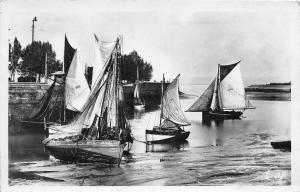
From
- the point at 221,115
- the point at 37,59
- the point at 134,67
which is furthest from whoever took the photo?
the point at 221,115

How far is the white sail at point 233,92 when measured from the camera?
2451 mm

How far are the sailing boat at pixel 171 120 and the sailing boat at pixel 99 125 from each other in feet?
0.60

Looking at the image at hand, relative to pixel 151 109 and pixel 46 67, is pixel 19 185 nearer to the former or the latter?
Result: pixel 46 67

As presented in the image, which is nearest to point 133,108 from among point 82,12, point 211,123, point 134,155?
point 134,155

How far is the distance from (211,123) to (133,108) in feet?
1.69

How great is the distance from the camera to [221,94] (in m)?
2.58

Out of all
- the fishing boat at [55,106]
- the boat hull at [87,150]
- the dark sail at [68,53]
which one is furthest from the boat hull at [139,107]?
the dark sail at [68,53]

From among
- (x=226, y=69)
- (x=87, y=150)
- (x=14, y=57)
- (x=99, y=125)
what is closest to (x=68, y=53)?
(x=14, y=57)

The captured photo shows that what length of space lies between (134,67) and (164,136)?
493 millimetres

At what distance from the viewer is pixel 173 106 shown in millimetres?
2516

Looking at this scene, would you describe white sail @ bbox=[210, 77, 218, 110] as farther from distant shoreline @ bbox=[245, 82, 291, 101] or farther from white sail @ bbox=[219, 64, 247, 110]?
distant shoreline @ bbox=[245, 82, 291, 101]

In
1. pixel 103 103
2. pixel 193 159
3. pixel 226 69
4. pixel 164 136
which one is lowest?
pixel 193 159

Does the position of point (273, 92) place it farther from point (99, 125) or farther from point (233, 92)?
point (99, 125)

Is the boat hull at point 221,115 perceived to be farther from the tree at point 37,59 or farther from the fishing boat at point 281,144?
the tree at point 37,59
